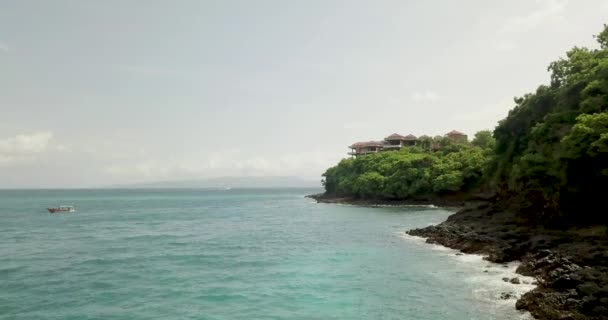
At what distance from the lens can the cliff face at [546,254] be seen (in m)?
19.8

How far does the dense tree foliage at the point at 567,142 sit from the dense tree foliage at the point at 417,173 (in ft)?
108

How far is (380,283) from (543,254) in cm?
1164

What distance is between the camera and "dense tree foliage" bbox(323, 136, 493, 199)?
91938 millimetres

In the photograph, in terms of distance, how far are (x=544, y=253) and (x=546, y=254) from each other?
8.1 inches

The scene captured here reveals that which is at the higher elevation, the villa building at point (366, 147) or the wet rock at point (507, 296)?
the villa building at point (366, 147)

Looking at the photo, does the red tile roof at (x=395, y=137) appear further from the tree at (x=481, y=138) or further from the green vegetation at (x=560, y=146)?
the green vegetation at (x=560, y=146)

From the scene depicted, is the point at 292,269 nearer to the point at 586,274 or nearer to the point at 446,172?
the point at 586,274

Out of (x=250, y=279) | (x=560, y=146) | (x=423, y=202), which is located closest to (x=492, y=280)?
(x=560, y=146)

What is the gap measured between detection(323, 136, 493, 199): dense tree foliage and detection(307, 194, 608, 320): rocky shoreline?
3575cm

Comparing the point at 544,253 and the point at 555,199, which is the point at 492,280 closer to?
the point at 544,253

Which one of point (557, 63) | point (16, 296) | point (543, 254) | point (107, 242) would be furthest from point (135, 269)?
A: point (557, 63)

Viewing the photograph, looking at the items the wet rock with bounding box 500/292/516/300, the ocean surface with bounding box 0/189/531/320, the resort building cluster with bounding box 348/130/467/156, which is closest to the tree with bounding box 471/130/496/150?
the resort building cluster with bounding box 348/130/467/156

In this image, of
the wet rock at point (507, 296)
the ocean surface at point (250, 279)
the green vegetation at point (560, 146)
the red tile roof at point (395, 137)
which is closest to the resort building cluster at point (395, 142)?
the red tile roof at point (395, 137)

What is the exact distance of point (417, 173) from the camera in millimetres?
99125
